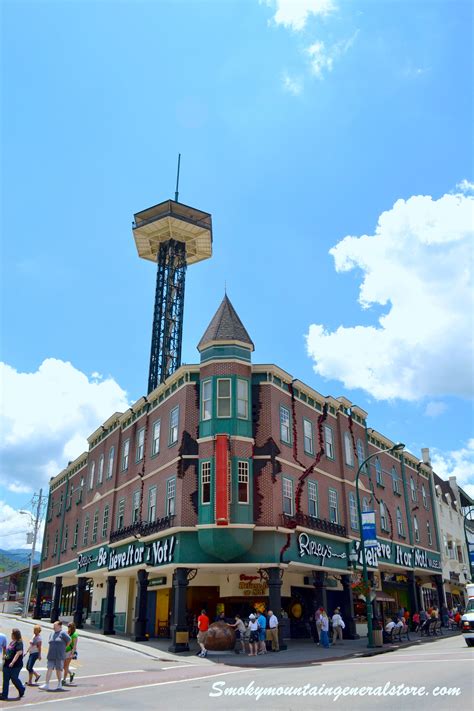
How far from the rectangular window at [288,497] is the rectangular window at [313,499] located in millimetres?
2086

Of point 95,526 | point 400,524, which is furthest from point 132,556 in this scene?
point 400,524

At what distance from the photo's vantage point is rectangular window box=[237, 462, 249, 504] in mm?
27297

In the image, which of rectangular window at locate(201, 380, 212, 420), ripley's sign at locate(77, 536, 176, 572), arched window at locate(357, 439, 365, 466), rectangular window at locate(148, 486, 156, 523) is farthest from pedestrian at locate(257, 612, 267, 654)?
arched window at locate(357, 439, 365, 466)

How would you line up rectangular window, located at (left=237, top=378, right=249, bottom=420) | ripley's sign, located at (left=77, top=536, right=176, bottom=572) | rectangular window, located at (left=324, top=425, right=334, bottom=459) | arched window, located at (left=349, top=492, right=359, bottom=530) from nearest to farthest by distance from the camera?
1. ripley's sign, located at (left=77, top=536, right=176, bottom=572)
2. rectangular window, located at (left=237, top=378, right=249, bottom=420)
3. rectangular window, located at (left=324, top=425, right=334, bottom=459)
4. arched window, located at (left=349, top=492, right=359, bottom=530)

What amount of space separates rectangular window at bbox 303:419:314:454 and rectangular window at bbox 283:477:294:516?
3040 millimetres

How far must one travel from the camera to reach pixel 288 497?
96.2 ft

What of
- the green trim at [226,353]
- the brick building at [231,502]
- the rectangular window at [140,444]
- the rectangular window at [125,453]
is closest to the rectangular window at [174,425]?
the brick building at [231,502]

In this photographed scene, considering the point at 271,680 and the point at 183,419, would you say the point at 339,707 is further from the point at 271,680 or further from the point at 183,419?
the point at 183,419

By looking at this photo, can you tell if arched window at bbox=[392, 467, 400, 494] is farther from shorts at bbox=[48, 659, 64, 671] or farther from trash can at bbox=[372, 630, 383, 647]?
shorts at bbox=[48, 659, 64, 671]

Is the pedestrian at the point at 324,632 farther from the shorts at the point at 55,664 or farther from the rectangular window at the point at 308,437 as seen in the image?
the shorts at the point at 55,664

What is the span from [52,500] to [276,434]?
109 ft

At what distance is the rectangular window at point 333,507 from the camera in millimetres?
33344

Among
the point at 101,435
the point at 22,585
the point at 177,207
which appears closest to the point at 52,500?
the point at 101,435

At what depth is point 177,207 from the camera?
56.8 meters
